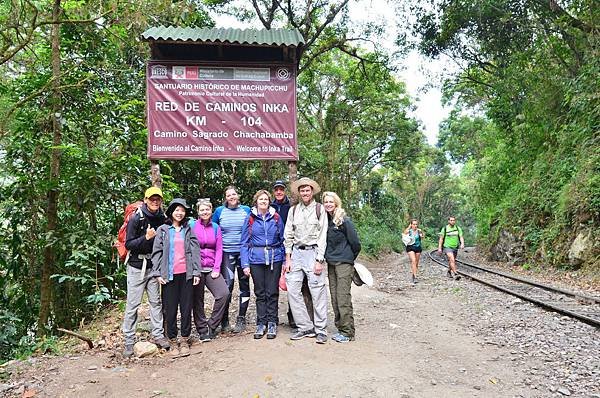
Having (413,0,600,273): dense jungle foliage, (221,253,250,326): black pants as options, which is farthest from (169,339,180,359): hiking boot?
(413,0,600,273): dense jungle foliage

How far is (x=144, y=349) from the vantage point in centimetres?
521

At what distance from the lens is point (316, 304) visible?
5527 mm

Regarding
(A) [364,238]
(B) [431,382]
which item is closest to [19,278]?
(B) [431,382]

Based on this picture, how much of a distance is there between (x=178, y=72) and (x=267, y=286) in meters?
3.20

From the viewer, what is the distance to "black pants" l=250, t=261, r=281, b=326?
5.69 meters

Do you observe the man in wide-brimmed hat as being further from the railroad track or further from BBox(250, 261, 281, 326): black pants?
Result: the railroad track

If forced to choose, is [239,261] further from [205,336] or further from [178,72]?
[178,72]

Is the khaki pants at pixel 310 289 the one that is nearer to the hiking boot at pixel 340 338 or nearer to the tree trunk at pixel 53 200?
the hiking boot at pixel 340 338

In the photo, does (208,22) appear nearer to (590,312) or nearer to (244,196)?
(244,196)

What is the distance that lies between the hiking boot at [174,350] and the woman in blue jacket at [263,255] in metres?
0.94

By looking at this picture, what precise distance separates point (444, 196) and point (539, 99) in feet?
106

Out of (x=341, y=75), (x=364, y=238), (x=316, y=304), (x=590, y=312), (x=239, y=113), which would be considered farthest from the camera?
(x=364, y=238)

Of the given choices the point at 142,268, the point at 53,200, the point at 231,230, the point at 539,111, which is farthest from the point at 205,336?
the point at 539,111

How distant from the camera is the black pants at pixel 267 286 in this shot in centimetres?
569
